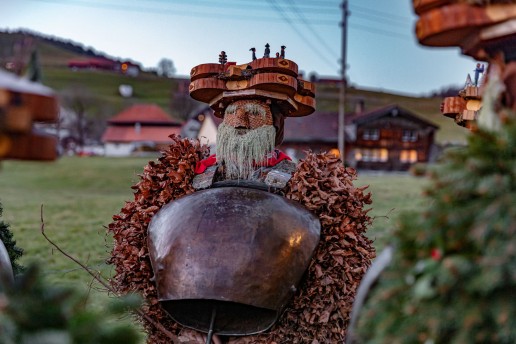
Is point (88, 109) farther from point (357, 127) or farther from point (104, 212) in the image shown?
point (104, 212)

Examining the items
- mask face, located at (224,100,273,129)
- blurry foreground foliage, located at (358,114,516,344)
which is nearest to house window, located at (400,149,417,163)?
mask face, located at (224,100,273,129)

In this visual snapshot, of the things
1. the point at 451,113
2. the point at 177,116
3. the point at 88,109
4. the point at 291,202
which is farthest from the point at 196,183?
the point at 88,109

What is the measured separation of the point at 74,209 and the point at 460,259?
43.8ft

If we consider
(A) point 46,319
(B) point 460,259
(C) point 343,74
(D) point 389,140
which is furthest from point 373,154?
(A) point 46,319

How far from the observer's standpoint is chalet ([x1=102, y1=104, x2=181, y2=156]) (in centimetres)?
4888

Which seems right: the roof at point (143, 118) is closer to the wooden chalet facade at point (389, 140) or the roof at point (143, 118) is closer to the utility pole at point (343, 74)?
the wooden chalet facade at point (389, 140)

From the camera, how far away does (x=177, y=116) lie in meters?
52.3

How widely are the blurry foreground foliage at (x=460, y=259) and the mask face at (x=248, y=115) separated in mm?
2295

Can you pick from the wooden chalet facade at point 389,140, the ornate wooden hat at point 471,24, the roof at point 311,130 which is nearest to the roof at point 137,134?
the roof at point 311,130

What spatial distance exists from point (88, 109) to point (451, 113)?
55.7 meters

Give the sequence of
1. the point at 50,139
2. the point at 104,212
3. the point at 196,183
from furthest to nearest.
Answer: the point at 104,212 < the point at 196,183 < the point at 50,139

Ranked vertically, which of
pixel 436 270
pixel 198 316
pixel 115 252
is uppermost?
pixel 436 270

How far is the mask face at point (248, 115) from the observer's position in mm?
3945

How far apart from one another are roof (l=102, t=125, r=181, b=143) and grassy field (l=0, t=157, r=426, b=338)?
19864mm
